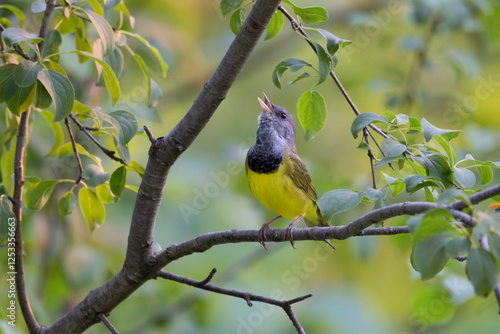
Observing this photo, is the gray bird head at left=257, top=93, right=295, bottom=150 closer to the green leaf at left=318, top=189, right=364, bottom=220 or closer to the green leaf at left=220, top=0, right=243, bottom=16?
the green leaf at left=220, top=0, right=243, bottom=16

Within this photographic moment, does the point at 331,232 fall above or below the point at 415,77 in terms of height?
below

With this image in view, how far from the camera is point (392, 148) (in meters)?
1.71

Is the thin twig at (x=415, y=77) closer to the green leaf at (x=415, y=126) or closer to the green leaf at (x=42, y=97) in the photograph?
the green leaf at (x=415, y=126)

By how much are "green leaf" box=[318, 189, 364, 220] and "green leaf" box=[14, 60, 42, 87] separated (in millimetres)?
903

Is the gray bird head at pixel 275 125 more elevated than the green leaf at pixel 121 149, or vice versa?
the gray bird head at pixel 275 125

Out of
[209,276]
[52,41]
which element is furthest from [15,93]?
[209,276]

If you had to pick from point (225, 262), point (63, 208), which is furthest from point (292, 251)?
point (63, 208)

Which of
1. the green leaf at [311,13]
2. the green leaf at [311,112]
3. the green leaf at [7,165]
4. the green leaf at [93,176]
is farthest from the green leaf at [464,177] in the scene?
the green leaf at [7,165]

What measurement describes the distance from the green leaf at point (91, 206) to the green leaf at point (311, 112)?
0.84 m

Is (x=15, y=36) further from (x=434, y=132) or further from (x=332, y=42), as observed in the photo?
(x=434, y=132)

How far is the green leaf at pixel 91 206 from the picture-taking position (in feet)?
7.33

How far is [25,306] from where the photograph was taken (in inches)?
85.6

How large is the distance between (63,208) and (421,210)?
139 centimetres

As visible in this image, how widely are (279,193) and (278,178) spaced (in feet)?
0.30
